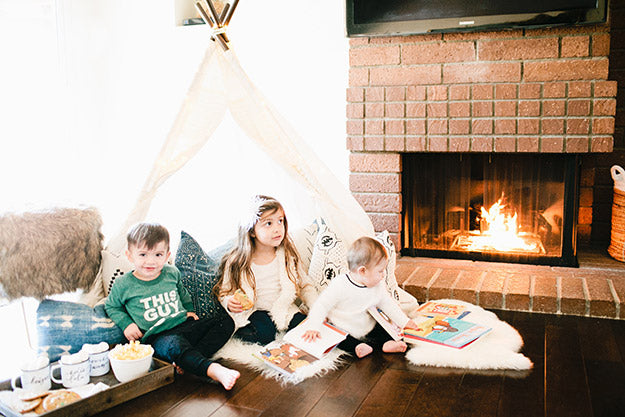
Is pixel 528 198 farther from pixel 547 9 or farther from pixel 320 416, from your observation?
pixel 320 416

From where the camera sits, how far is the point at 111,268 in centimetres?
244

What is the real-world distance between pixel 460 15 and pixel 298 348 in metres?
1.86

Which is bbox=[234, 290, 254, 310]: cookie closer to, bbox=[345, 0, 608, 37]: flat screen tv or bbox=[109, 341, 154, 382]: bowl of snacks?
bbox=[109, 341, 154, 382]: bowl of snacks

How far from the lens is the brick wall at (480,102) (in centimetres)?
301

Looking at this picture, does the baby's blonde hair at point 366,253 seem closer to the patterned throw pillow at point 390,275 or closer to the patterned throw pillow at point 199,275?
the patterned throw pillow at point 390,275

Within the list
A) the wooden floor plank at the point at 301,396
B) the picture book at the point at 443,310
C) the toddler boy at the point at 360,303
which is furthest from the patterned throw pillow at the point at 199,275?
the picture book at the point at 443,310

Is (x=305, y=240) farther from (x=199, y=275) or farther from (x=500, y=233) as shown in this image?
(x=500, y=233)

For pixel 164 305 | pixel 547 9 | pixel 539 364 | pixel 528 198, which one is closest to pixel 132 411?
pixel 164 305

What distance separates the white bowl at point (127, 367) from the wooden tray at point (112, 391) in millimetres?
24

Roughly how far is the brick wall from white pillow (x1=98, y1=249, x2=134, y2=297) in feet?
4.85

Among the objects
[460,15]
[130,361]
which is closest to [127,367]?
[130,361]

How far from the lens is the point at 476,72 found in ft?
10.4

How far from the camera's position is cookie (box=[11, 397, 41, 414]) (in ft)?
6.11

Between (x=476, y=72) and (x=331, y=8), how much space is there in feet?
3.04
